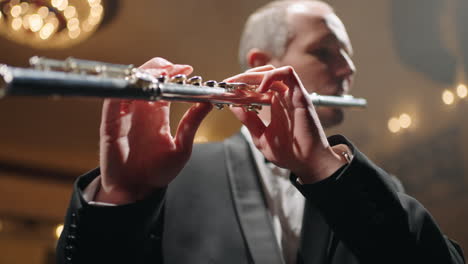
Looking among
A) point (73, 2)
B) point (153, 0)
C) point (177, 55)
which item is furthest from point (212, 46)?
point (73, 2)

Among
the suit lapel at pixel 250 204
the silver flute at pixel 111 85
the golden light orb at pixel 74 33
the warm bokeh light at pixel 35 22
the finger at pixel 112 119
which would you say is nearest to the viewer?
the silver flute at pixel 111 85

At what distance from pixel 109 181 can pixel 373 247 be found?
455 millimetres

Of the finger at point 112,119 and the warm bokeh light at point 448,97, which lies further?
the warm bokeh light at point 448,97

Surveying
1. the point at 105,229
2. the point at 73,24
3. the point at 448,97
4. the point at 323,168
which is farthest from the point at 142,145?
the point at 448,97

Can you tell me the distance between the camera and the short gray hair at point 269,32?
1.19 m

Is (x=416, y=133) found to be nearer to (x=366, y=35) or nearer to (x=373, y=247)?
(x=366, y=35)

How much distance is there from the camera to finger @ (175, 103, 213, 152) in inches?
27.6

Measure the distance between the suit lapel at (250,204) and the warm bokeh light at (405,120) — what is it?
905mm

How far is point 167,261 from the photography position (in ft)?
2.70

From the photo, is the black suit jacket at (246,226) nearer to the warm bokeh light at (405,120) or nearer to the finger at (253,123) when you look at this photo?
the finger at (253,123)

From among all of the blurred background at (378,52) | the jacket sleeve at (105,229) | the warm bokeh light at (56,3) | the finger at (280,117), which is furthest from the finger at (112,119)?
the warm bokeh light at (56,3)

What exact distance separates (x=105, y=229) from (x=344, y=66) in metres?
0.75

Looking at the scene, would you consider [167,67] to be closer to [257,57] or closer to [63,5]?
[257,57]

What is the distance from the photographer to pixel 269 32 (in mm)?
1235
